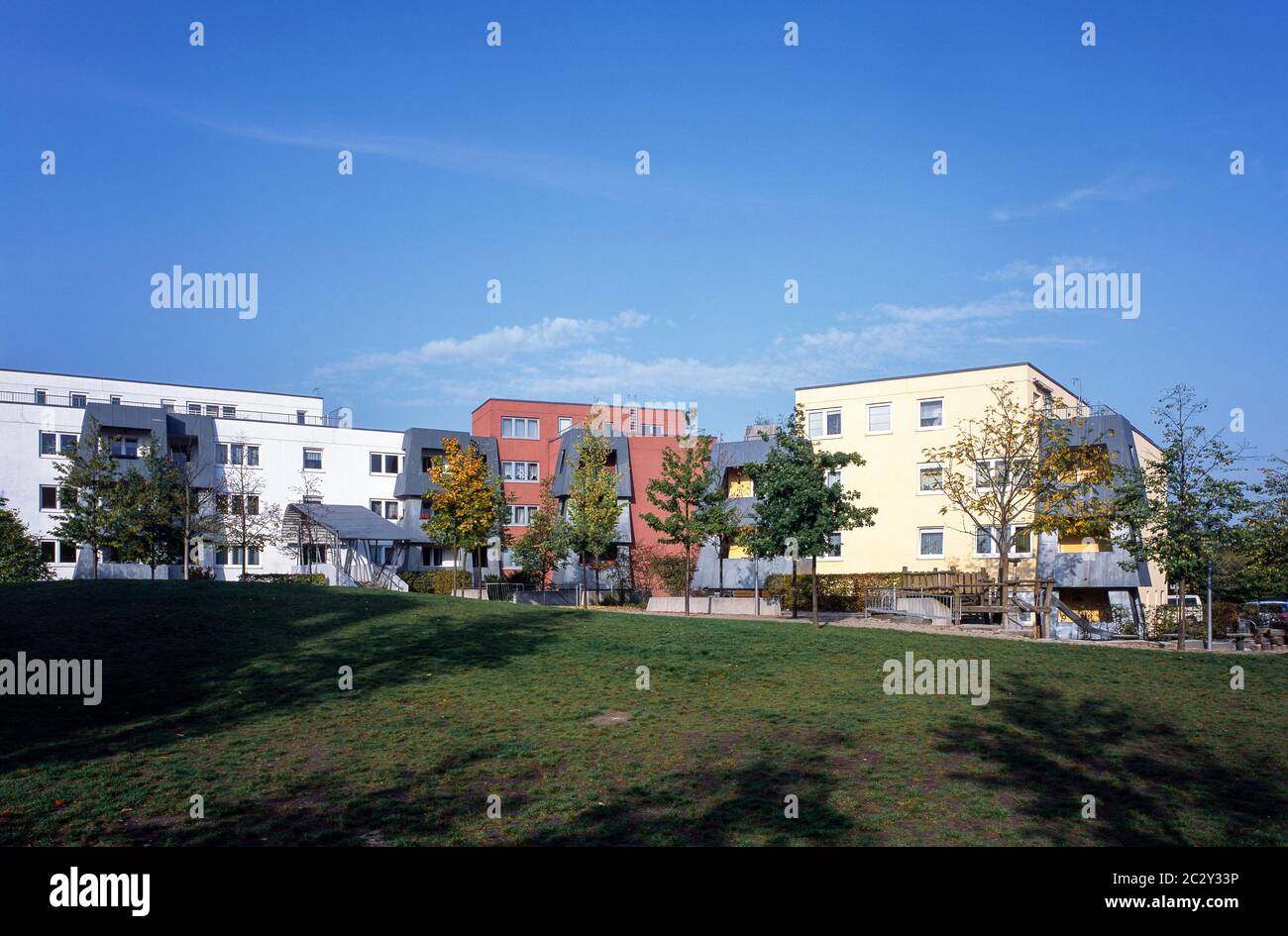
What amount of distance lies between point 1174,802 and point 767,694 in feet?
23.9

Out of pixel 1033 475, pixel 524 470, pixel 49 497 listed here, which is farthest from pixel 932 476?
pixel 49 497

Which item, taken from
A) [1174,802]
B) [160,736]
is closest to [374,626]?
[160,736]

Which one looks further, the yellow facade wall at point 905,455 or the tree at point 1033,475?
the yellow facade wall at point 905,455

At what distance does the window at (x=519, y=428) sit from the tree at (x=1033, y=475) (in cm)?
3458

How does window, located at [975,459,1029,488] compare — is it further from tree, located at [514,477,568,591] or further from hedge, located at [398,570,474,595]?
hedge, located at [398,570,474,595]

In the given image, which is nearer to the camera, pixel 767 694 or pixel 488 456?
pixel 767 694

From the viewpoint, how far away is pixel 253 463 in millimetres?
62094

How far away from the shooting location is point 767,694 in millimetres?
17203

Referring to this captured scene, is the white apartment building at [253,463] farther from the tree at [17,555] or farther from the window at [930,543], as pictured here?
the window at [930,543]

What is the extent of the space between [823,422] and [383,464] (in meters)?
30.5

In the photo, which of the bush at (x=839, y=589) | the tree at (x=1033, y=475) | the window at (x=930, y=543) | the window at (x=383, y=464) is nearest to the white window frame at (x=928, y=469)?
the window at (x=930, y=543)

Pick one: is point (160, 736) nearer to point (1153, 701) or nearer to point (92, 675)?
point (92, 675)

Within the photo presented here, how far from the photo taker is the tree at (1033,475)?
40219 mm

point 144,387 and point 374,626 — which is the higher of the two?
point 144,387
